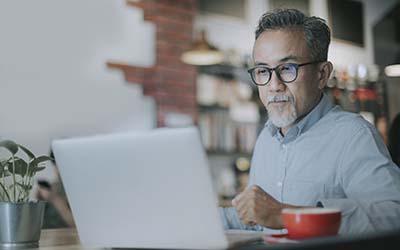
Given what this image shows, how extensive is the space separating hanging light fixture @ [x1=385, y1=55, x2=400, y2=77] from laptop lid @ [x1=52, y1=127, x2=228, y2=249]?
18.1 ft

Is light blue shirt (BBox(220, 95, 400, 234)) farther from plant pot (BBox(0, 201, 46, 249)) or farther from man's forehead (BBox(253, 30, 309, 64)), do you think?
plant pot (BBox(0, 201, 46, 249))

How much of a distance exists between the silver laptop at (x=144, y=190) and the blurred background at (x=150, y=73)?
2912mm

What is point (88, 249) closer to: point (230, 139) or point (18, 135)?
point (18, 135)

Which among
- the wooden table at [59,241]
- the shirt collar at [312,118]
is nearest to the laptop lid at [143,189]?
the wooden table at [59,241]

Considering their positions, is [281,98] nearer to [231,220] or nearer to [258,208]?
[231,220]

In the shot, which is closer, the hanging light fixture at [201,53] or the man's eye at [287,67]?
the man's eye at [287,67]

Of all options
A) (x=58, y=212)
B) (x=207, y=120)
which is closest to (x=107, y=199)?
(x=58, y=212)

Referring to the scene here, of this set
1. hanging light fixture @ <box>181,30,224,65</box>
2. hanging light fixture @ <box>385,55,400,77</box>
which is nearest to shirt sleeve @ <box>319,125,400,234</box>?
hanging light fixture @ <box>181,30,224,65</box>

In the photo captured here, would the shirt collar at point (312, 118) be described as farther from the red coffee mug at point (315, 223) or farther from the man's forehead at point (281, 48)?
the red coffee mug at point (315, 223)

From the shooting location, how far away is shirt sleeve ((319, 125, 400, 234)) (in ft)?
5.16

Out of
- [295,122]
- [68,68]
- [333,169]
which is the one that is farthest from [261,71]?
[68,68]

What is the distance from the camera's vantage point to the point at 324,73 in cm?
212

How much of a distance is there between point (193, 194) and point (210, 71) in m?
4.28

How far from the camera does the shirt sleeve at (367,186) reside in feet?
5.16
